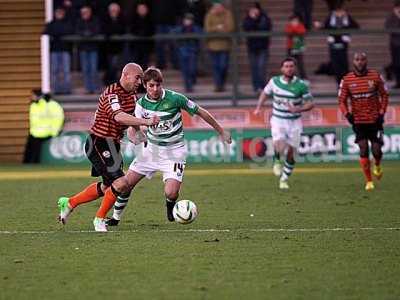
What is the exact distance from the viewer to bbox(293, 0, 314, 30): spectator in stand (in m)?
29.7

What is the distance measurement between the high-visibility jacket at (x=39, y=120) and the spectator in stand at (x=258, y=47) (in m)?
5.05

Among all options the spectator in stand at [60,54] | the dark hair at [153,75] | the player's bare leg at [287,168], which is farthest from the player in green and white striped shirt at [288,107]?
the spectator in stand at [60,54]

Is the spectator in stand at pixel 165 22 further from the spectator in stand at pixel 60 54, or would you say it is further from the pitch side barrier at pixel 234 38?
the spectator in stand at pixel 60 54

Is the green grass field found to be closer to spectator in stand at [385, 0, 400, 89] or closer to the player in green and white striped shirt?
the player in green and white striped shirt

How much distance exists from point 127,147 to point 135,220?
12566 mm

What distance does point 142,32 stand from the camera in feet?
95.6

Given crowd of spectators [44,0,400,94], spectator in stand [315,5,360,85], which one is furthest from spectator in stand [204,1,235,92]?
spectator in stand [315,5,360,85]

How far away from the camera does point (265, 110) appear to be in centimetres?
2853

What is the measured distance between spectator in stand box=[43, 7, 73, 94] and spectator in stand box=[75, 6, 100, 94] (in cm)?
32

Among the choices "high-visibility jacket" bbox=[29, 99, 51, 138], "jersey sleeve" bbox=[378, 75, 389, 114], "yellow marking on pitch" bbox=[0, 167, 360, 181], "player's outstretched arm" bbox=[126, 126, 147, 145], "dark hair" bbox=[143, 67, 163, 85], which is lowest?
"yellow marking on pitch" bbox=[0, 167, 360, 181]

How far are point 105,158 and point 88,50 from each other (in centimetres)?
1507

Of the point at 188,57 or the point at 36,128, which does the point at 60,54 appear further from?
the point at 188,57

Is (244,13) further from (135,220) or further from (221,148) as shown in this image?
(135,220)

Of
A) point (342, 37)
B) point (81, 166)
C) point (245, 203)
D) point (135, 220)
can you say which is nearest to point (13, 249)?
point (135, 220)
